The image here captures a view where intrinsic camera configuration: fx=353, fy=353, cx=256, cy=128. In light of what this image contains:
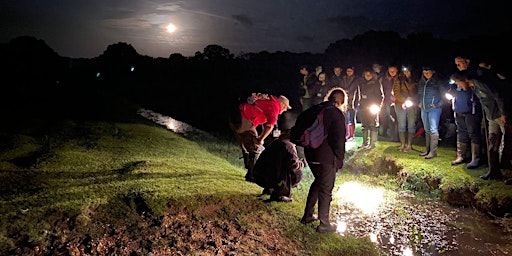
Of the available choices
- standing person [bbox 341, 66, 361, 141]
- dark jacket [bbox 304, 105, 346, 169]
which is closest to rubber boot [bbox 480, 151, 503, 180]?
dark jacket [bbox 304, 105, 346, 169]

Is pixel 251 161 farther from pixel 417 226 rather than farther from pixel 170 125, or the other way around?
pixel 170 125

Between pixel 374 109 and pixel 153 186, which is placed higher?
pixel 374 109

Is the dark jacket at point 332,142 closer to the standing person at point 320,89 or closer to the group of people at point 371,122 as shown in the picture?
the group of people at point 371,122

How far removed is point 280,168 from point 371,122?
4.97m

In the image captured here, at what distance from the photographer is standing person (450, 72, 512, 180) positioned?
20.9 ft

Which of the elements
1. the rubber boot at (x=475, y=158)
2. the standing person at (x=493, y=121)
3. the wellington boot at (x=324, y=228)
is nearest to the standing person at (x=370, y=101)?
the rubber boot at (x=475, y=158)

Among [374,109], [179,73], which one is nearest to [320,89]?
[374,109]

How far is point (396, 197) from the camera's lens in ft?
23.4

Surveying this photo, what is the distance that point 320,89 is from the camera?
11.4 m

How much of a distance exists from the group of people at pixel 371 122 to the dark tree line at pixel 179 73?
4898mm

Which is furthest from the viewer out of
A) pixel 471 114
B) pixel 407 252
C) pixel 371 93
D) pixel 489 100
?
pixel 371 93

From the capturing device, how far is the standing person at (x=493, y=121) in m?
6.38

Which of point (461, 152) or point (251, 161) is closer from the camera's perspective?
point (251, 161)

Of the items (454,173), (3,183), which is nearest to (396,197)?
(454,173)
